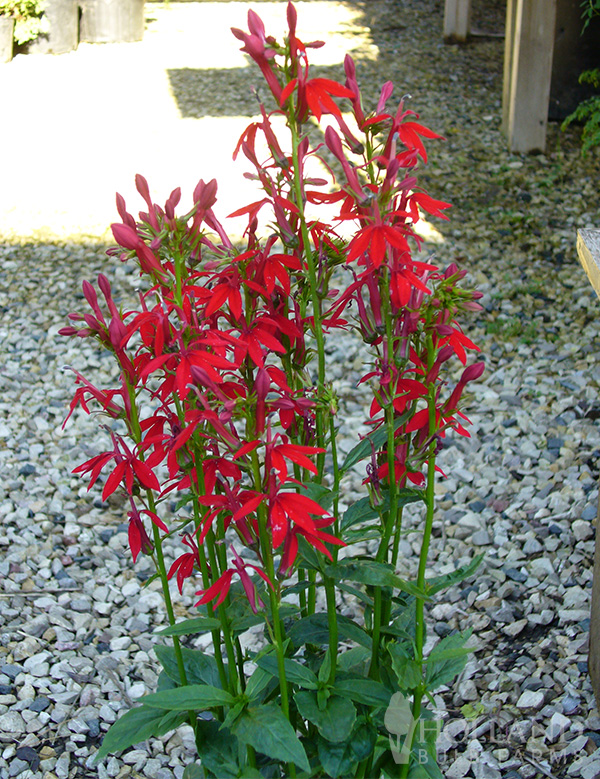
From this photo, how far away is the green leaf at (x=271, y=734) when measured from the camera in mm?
1292

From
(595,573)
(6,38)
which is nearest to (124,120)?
(6,38)

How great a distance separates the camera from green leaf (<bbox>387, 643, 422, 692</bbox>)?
142 centimetres

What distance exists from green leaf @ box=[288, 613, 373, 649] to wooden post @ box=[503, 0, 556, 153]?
17.1 feet

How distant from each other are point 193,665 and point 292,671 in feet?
1.19

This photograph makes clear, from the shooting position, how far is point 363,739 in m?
1.52

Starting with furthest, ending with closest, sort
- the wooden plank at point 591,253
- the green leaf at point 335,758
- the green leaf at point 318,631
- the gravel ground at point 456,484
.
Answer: the gravel ground at point 456,484 < the wooden plank at point 591,253 < the green leaf at point 318,631 < the green leaf at point 335,758

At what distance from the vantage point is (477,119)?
6777 millimetres

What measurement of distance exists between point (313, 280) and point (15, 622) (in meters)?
1.77

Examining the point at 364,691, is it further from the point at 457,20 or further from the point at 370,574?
the point at 457,20

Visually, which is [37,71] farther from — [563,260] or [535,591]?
[535,591]

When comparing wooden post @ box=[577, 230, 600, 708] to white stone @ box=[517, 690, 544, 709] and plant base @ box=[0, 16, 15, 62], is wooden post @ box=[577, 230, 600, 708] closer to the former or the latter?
white stone @ box=[517, 690, 544, 709]

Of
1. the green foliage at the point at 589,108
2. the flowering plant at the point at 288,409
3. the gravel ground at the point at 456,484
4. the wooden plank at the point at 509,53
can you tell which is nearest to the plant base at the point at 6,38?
the gravel ground at the point at 456,484

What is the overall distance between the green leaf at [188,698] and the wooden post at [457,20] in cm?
842

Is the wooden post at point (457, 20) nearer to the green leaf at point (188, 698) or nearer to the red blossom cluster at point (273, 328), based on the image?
the red blossom cluster at point (273, 328)
